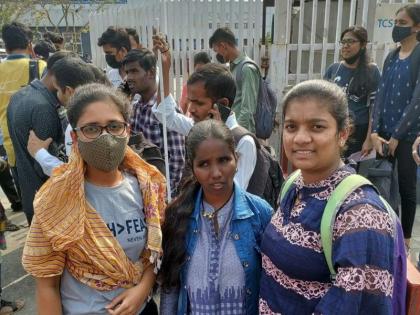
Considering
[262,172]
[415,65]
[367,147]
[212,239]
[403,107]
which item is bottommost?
[367,147]

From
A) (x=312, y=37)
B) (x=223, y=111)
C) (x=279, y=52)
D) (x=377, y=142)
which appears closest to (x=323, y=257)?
(x=223, y=111)

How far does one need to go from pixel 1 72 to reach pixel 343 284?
401 cm

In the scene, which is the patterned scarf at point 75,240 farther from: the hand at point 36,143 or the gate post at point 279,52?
the gate post at point 279,52

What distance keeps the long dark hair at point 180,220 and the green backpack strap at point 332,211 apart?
0.56 meters

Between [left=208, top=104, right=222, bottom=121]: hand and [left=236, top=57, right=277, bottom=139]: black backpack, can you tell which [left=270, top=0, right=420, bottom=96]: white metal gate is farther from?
[left=208, top=104, right=222, bottom=121]: hand

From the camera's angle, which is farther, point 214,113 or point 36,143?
point 36,143

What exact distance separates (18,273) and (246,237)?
2.97 metres

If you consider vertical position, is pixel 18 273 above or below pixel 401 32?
below

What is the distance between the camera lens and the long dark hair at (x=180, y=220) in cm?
156

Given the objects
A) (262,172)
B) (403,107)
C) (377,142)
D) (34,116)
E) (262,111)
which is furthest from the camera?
(262,111)

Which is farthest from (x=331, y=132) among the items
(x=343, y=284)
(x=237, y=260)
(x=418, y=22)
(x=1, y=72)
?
(x=1, y=72)

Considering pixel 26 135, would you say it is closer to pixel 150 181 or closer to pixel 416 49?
pixel 150 181

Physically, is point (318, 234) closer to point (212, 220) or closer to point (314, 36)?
point (212, 220)

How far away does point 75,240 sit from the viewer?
4.44ft
